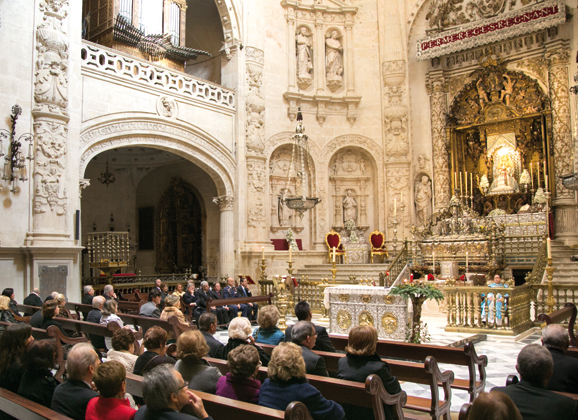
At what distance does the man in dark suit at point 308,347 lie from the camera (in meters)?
3.66

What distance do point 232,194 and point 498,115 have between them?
8971 mm

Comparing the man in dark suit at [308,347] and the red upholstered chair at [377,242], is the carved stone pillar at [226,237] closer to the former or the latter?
the red upholstered chair at [377,242]

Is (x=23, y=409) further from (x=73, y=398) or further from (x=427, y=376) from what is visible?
(x=427, y=376)

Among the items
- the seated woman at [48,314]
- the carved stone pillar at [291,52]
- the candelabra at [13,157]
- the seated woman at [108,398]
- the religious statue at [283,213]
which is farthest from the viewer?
the carved stone pillar at [291,52]

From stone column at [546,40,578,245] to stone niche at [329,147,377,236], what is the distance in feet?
18.6

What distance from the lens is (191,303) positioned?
9547 millimetres

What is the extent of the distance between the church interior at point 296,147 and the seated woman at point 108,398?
21.4 feet

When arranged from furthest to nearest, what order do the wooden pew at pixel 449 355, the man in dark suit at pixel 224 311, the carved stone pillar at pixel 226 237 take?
the carved stone pillar at pixel 226 237 < the man in dark suit at pixel 224 311 < the wooden pew at pixel 449 355

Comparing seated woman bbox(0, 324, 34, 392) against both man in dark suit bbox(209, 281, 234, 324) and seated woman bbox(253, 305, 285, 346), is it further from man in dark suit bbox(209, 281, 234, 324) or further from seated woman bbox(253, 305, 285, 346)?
man in dark suit bbox(209, 281, 234, 324)

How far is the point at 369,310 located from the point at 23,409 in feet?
18.7

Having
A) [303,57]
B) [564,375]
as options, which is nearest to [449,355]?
[564,375]

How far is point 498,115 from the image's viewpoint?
53.8 feet

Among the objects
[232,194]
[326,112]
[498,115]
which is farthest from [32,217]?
[498,115]

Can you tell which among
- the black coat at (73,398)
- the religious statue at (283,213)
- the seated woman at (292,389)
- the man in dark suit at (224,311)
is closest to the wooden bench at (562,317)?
the seated woman at (292,389)
